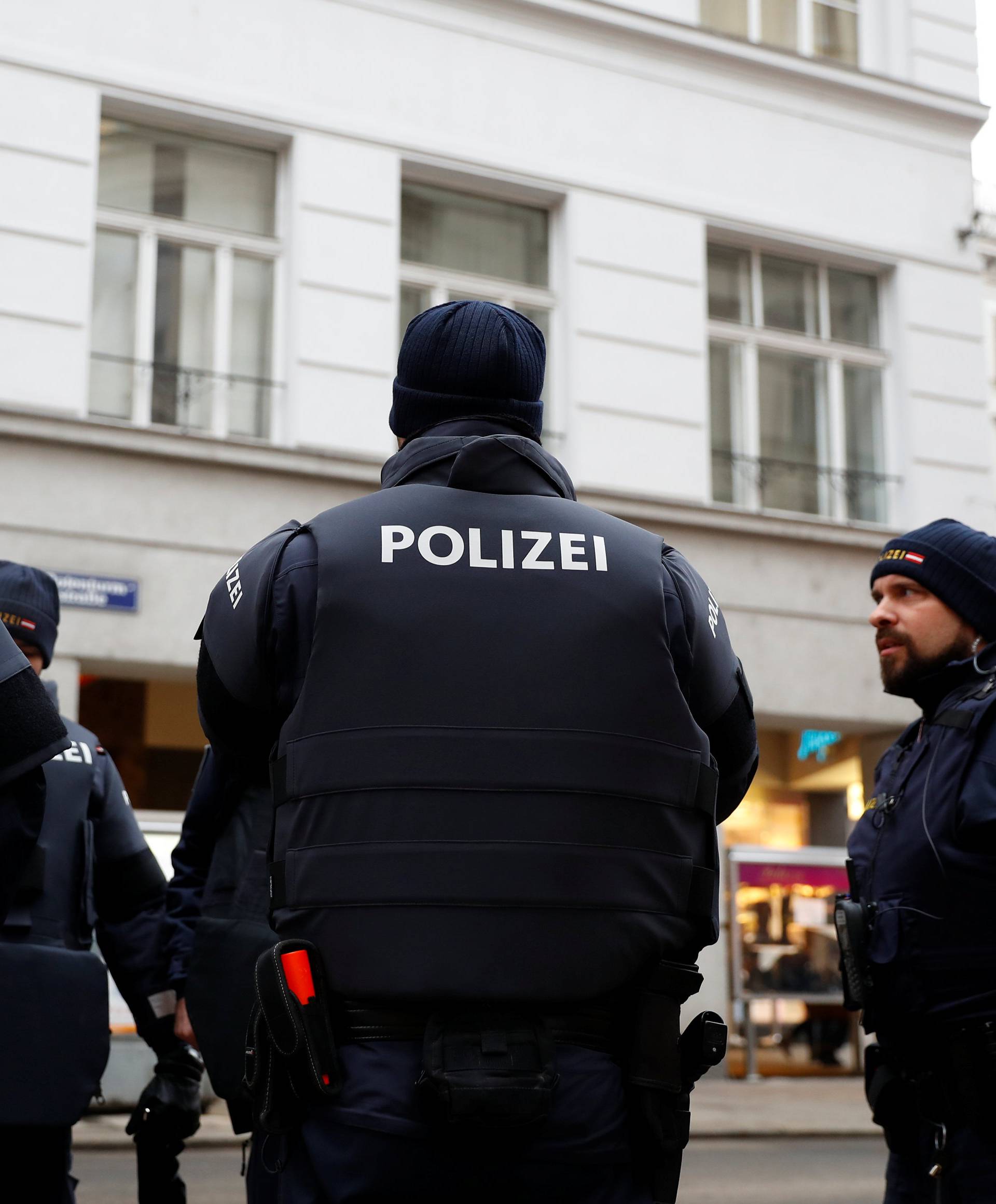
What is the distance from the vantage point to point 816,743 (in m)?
15.2

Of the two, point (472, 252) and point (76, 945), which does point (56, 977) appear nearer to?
point (76, 945)

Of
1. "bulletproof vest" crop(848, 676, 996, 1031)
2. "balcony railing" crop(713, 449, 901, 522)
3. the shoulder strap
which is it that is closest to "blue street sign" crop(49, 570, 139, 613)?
"balcony railing" crop(713, 449, 901, 522)

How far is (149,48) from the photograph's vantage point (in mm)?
12023

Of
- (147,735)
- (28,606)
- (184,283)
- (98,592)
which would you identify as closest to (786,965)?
(147,735)

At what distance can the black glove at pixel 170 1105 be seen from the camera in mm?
3953

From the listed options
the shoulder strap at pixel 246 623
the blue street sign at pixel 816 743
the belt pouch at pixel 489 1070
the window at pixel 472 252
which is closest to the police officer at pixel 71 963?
the shoulder strap at pixel 246 623

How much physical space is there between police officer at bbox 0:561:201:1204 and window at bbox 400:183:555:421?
916 centimetres

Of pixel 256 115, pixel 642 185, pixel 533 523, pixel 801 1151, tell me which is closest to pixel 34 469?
pixel 256 115

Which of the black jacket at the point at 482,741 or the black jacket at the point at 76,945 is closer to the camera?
the black jacket at the point at 482,741

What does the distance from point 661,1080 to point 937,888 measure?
1.47 m

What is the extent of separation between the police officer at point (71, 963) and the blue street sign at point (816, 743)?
36.6 feet

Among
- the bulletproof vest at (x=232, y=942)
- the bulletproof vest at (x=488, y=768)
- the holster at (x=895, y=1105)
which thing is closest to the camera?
the bulletproof vest at (x=488, y=768)

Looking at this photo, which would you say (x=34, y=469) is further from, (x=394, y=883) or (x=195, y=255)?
(x=394, y=883)

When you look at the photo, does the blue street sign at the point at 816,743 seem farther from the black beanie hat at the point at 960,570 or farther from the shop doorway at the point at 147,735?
the black beanie hat at the point at 960,570
